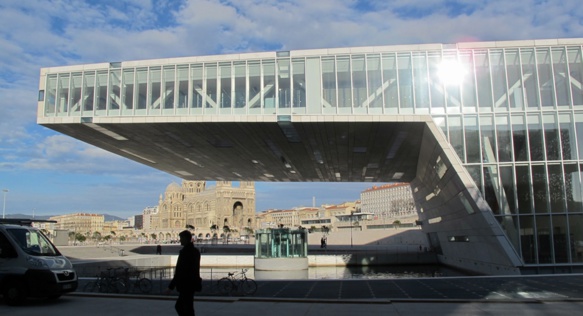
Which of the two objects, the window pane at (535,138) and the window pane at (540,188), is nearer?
the window pane at (540,188)

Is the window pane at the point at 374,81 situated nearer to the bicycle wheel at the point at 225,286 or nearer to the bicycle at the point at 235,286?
the bicycle at the point at 235,286

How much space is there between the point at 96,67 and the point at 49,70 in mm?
3690

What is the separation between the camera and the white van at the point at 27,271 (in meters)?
13.0

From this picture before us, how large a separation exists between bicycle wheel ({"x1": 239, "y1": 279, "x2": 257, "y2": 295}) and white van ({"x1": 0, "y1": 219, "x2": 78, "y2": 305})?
5516 mm

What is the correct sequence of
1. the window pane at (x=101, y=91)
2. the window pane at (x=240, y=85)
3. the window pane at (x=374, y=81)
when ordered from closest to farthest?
the window pane at (x=374, y=81) → the window pane at (x=240, y=85) → the window pane at (x=101, y=91)

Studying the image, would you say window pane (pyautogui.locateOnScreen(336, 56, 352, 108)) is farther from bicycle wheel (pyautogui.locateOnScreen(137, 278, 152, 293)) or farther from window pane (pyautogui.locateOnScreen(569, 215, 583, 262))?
bicycle wheel (pyautogui.locateOnScreen(137, 278, 152, 293))

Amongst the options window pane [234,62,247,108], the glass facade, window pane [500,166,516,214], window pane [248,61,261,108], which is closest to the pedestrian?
window pane [248,61,261,108]

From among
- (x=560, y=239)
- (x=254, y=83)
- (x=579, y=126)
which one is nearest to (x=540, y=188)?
(x=560, y=239)

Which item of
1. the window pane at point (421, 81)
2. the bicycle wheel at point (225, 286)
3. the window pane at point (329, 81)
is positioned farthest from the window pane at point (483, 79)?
the bicycle wheel at point (225, 286)

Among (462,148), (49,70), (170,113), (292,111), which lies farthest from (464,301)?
(49,70)

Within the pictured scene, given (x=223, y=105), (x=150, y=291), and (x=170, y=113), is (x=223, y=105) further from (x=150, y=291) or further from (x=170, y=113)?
(x=150, y=291)

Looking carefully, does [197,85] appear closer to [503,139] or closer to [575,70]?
[503,139]

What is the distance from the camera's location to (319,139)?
33.8 metres

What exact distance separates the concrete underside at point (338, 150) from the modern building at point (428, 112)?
0.13 metres
